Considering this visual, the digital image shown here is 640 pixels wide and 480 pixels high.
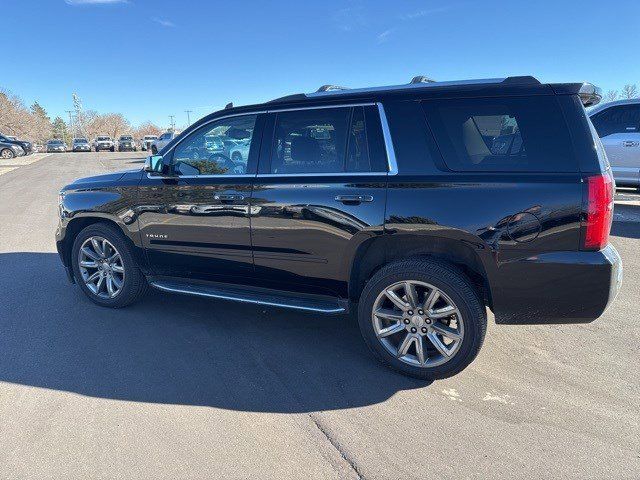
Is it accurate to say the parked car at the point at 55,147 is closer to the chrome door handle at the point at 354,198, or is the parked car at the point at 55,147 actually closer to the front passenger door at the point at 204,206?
the front passenger door at the point at 204,206

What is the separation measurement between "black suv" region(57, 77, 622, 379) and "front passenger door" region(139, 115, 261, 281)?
0.5 inches

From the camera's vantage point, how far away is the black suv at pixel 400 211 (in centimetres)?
273

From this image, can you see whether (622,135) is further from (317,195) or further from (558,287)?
(317,195)

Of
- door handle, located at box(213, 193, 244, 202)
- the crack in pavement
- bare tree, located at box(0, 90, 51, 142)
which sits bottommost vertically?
the crack in pavement

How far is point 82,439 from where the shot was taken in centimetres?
253

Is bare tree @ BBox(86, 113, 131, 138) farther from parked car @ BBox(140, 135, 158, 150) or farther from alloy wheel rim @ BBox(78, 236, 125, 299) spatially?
alloy wheel rim @ BBox(78, 236, 125, 299)

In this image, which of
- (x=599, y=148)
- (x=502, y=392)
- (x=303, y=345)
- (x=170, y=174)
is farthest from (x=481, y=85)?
(x=170, y=174)

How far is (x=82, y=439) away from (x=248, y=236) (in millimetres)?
1804

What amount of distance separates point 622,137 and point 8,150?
3751 cm

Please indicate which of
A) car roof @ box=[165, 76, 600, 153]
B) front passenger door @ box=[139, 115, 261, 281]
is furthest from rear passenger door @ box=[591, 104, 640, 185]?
front passenger door @ box=[139, 115, 261, 281]

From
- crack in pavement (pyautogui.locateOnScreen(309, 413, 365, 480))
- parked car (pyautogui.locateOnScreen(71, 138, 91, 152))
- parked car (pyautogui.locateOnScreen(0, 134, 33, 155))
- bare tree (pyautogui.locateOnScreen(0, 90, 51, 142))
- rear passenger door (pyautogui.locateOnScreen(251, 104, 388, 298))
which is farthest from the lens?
bare tree (pyautogui.locateOnScreen(0, 90, 51, 142))

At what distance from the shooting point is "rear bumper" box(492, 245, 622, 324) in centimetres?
270

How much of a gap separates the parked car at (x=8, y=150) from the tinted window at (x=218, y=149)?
35.7 metres

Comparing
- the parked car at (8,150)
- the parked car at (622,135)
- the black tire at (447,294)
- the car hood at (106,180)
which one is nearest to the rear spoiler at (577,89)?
the black tire at (447,294)
